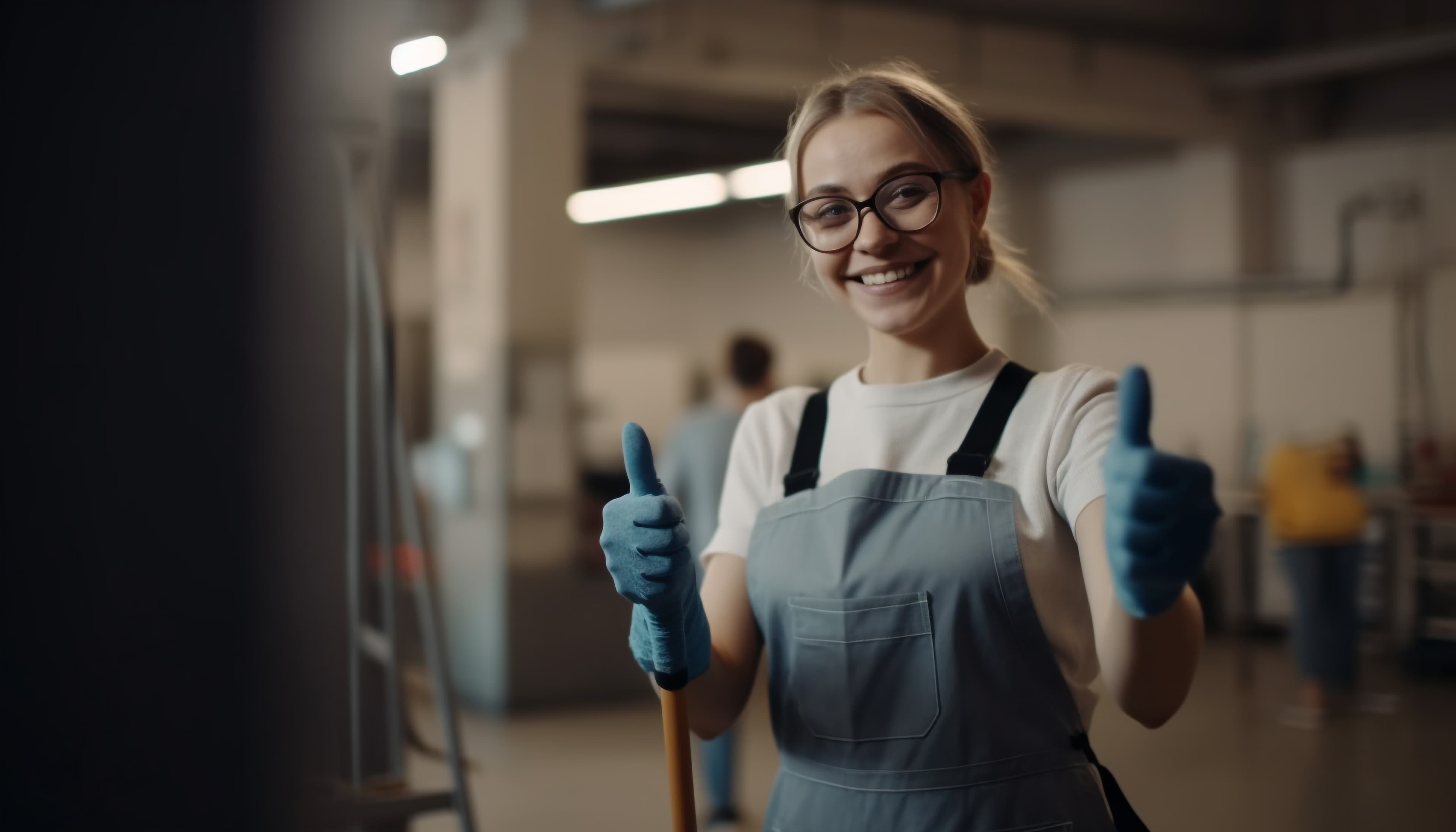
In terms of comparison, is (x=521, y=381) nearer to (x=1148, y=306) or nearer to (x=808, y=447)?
(x=808, y=447)

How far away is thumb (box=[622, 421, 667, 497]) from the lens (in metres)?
1.26

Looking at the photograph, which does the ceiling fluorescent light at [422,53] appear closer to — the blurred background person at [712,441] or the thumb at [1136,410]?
the blurred background person at [712,441]

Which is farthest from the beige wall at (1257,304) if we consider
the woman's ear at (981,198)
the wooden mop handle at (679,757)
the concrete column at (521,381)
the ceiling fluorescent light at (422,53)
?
the wooden mop handle at (679,757)

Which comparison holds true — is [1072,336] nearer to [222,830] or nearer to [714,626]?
[714,626]

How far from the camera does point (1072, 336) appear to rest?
977 centimetres

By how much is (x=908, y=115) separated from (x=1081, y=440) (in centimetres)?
41

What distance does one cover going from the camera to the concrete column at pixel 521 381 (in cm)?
616

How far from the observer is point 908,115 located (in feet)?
4.62

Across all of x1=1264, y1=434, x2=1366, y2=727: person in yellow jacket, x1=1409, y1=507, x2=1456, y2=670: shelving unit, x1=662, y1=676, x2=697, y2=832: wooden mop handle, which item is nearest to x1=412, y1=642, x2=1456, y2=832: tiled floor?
x1=1264, y1=434, x2=1366, y2=727: person in yellow jacket

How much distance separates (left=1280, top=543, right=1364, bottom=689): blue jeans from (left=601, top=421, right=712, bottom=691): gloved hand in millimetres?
5012

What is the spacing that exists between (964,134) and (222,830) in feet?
3.40

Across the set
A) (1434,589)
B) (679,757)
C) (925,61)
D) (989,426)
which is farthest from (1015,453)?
(1434,589)

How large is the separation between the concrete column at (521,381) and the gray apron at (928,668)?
4.82 m

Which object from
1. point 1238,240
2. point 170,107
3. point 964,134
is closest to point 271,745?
point 170,107
